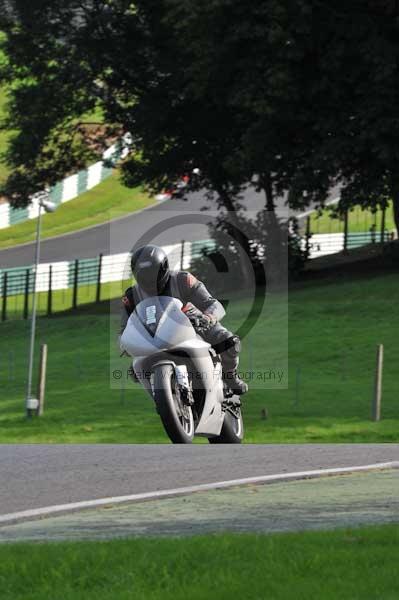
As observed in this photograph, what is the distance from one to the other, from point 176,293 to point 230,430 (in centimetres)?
277

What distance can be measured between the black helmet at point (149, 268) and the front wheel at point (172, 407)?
0.86 meters

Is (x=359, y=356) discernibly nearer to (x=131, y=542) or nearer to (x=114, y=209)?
(x=131, y=542)

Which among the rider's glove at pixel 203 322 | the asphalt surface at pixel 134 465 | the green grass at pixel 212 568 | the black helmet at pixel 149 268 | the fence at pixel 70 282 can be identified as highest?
the fence at pixel 70 282

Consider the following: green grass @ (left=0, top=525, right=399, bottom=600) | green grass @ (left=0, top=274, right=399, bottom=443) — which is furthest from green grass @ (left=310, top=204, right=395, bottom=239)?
green grass @ (left=0, top=525, right=399, bottom=600)

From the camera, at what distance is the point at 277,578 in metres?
7.78

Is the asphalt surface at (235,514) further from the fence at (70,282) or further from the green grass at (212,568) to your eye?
the fence at (70,282)

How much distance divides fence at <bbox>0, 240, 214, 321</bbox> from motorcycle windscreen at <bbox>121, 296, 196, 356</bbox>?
3724cm

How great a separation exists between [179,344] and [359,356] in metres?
19.6

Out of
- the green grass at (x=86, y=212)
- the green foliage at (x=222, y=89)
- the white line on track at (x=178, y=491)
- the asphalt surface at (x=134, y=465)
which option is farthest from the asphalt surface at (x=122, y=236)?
the white line on track at (x=178, y=491)

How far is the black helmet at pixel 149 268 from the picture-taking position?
48.5 feet

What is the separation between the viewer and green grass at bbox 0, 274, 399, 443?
2605cm

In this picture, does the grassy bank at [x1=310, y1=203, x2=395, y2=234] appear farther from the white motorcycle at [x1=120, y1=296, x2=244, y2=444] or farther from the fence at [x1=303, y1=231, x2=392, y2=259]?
the white motorcycle at [x1=120, y1=296, x2=244, y2=444]

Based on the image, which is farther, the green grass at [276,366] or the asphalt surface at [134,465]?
the green grass at [276,366]

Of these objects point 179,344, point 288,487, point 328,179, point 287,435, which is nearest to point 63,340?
point 328,179
